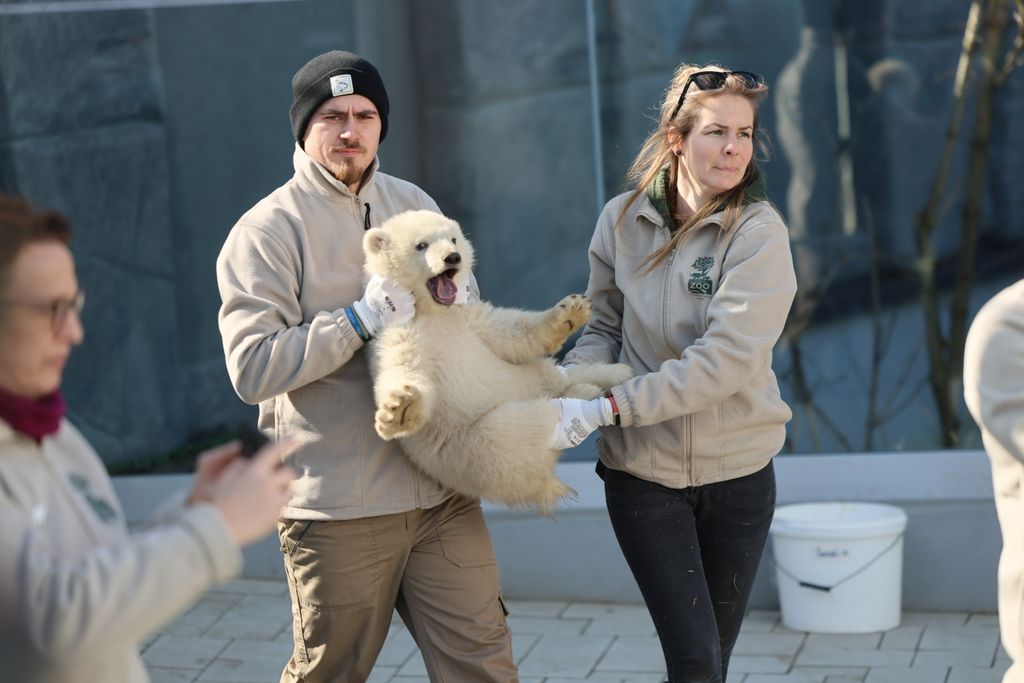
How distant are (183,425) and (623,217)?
3.00m

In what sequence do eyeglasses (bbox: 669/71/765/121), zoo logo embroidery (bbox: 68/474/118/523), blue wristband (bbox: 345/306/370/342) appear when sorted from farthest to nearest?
1. eyeglasses (bbox: 669/71/765/121)
2. blue wristband (bbox: 345/306/370/342)
3. zoo logo embroidery (bbox: 68/474/118/523)

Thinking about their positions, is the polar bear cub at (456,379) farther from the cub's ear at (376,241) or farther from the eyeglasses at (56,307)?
the eyeglasses at (56,307)

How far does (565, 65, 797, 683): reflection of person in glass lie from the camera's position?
297 cm

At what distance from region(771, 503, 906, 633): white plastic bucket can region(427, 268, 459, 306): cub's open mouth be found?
6.94 feet

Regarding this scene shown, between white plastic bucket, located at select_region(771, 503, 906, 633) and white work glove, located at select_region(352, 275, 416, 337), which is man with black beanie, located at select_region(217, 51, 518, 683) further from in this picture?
white plastic bucket, located at select_region(771, 503, 906, 633)

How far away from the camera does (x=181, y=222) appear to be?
548cm

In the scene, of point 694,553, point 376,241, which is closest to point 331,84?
point 376,241

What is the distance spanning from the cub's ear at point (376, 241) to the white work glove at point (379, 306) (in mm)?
66

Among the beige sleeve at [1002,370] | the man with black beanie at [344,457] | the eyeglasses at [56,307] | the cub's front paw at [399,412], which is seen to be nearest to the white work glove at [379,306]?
the man with black beanie at [344,457]

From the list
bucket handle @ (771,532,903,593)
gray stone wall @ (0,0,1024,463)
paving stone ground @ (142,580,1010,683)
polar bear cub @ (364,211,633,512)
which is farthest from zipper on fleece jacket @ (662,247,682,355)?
gray stone wall @ (0,0,1024,463)

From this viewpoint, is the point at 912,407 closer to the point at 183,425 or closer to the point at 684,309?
Result: the point at 684,309

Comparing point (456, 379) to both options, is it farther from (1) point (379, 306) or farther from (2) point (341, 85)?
(2) point (341, 85)

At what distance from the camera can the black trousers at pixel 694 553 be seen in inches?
117

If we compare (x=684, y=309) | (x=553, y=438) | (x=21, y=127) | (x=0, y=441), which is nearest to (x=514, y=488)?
(x=553, y=438)
